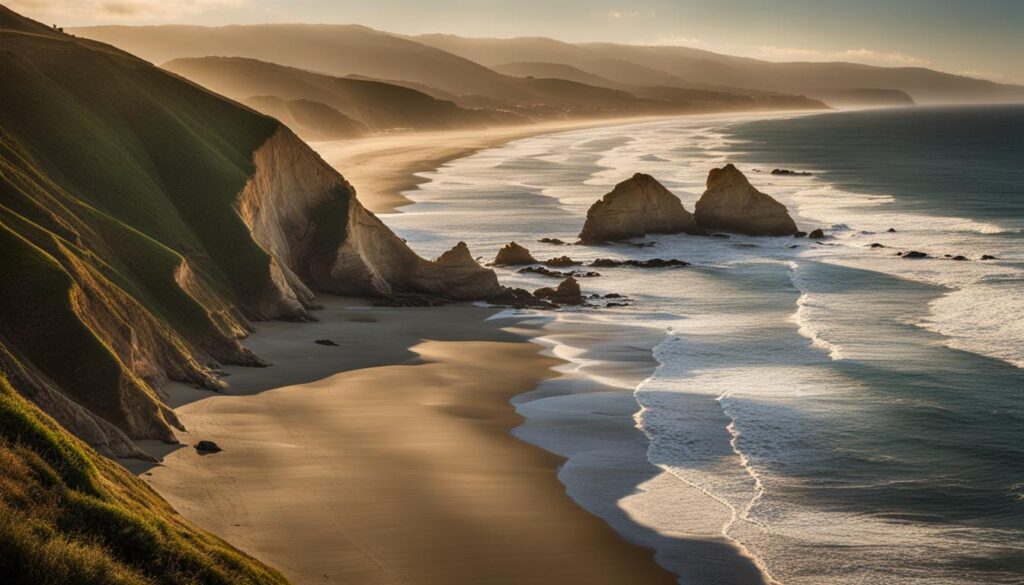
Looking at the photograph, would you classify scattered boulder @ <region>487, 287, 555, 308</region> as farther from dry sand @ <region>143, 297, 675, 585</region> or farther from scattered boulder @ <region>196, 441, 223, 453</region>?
scattered boulder @ <region>196, 441, 223, 453</region>

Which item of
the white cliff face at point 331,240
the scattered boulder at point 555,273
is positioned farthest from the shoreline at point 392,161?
the white cliff face at point 331,240

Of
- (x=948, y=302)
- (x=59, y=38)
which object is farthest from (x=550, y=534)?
(x=59, y=38)

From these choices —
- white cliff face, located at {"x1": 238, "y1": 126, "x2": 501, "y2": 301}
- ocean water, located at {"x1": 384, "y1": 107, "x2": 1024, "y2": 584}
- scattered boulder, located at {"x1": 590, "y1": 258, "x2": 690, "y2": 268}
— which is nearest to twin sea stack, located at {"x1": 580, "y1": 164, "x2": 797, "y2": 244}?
ocean water, located at {"x1": 384, "y1": 107, "x2": 1024, "y2": 584}

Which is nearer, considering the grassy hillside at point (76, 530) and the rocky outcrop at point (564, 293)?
the grassy hillside at point (76, 530)

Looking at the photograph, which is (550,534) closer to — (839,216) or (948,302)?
(948,302)

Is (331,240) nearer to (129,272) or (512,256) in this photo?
(512,256)

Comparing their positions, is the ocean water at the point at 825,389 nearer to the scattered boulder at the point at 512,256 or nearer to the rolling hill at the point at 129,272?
the scattered boulder at the point at 512,256
